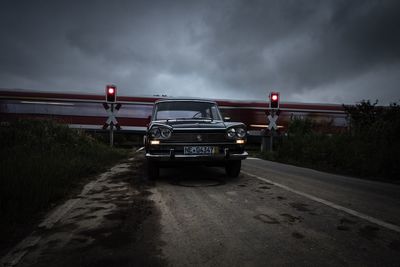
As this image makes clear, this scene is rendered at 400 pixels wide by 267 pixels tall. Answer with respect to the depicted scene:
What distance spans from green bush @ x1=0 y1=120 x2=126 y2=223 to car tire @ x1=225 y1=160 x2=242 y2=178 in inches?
116

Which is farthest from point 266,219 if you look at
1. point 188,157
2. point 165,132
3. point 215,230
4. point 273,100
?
point 273,100

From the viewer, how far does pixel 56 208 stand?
379 centimetres

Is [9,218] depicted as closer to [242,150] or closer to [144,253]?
[144,253]

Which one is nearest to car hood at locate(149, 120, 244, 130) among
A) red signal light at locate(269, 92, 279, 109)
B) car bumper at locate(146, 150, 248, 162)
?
car bumper at locate(146, 150, 248, 162)

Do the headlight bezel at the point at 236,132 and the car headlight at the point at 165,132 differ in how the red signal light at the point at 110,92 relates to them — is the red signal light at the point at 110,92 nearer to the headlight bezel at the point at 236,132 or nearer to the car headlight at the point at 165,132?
the car headlight at the point at 165,132

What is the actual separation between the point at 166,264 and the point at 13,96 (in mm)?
16835

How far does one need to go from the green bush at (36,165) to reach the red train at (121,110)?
6081mm

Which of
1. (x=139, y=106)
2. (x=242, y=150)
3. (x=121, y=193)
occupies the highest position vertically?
(x=139, y=106)

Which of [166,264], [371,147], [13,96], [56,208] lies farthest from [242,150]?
[13,96]

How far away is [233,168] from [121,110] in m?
12.0

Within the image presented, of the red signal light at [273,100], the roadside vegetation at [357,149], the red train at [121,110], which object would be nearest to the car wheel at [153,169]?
the roadside vegetation at [357,149]

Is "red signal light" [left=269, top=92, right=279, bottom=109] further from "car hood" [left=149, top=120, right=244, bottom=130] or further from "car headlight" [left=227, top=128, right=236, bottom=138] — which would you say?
"car headlight" [left=227, top=128, right=236, bottom=138]

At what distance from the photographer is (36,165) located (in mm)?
5203

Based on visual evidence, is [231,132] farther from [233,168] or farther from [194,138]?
[233,168]
